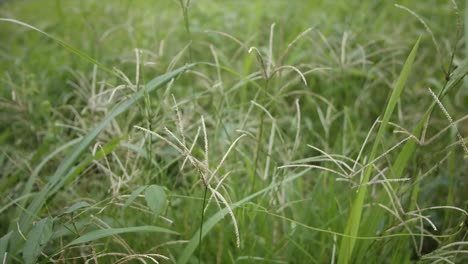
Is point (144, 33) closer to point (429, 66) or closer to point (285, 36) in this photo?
point (285, 36)

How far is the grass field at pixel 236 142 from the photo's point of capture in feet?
3.43

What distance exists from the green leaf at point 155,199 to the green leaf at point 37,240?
19cm

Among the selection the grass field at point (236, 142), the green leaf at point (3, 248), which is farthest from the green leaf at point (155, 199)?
the green leaf at point (3, 248)

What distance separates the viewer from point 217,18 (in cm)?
250

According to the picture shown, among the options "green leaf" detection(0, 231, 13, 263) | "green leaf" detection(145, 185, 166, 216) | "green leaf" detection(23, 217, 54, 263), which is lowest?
"green leaf" detection(0, 231, 13, 263)

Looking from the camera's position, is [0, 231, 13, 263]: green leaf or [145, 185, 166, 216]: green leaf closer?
[145, 185, 166, 216]: green leaf

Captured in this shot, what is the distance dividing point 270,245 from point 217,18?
1.56 meters

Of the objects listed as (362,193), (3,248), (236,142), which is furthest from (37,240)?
(362,193)

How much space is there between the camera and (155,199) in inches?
34.8

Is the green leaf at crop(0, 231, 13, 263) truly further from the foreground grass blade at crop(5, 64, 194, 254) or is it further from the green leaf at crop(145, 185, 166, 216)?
the green leaf at crop(145, 185, 166, 216)

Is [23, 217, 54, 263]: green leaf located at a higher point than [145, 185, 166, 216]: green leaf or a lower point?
lower

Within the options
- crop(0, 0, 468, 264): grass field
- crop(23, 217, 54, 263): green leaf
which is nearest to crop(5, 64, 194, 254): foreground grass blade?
crop(0, 0, 468, 264): grass field

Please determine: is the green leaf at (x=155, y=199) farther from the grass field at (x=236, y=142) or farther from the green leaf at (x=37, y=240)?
the green leaf at (x=37, y=240)

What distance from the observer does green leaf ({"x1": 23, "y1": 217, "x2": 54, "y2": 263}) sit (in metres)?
0.88
